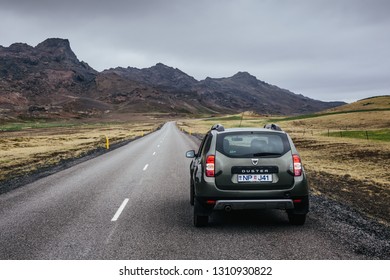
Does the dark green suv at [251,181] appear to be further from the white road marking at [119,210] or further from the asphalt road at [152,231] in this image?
the white road marking at [119,210]

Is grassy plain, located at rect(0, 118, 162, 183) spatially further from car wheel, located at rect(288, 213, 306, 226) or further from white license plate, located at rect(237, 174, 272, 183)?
car wheel, located at rect(288, 213, 306, 226)

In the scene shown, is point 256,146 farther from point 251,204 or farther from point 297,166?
point 251,204

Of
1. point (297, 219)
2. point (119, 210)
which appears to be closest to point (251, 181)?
point (297, 219)

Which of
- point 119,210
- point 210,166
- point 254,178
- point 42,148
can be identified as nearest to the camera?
point 254,178

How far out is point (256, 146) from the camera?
23.6 feet

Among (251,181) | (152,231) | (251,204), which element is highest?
(251,181)

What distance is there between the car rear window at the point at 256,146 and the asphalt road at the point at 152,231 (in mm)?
1386

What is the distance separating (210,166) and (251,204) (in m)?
0.97

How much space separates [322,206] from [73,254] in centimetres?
570

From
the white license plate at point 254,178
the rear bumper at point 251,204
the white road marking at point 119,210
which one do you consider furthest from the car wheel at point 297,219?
the white road marking at point 119,210

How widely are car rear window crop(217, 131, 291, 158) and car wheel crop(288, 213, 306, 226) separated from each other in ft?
3.91

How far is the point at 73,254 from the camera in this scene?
578 cm
